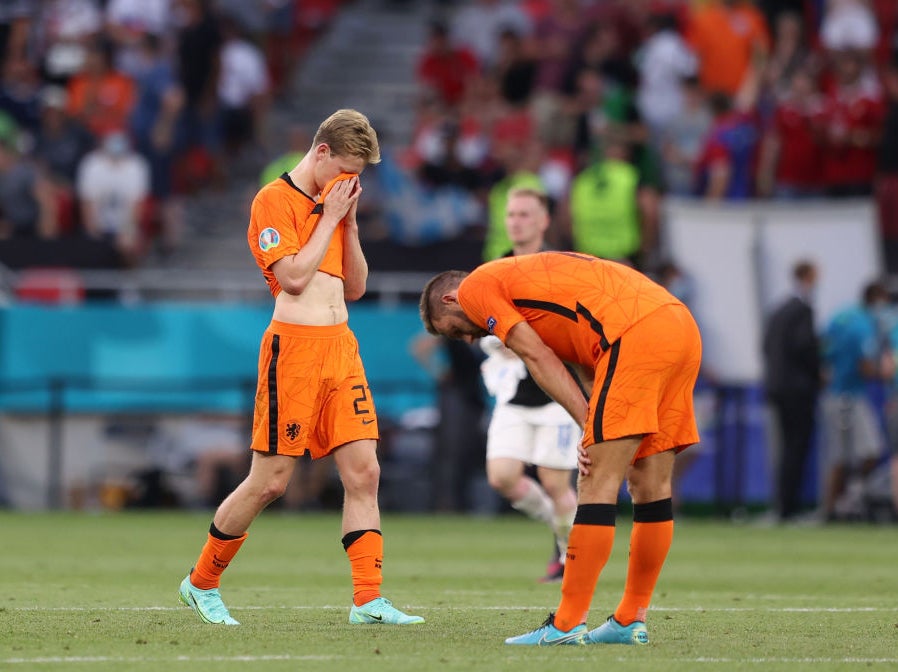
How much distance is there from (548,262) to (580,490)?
105cm

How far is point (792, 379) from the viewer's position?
18984 mm

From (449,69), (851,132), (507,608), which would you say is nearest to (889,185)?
(851,132)

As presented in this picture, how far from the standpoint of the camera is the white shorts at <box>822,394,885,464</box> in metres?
19.4

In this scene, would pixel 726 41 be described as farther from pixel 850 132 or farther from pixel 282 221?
pixel 282 221

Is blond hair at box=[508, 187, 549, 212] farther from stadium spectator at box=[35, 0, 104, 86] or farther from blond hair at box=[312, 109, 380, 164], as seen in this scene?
stadium spectator at box=[35, 0, 104, 86]

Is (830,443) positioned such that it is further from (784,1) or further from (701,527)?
(784,1)

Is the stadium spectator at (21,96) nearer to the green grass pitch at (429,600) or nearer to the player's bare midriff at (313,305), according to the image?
the green grass pitch at (429,600)

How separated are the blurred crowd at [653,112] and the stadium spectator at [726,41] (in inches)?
0.7

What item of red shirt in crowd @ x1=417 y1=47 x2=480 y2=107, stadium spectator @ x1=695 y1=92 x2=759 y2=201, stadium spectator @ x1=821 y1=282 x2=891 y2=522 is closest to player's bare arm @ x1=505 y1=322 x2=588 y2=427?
stadium spectator @ x1=821 y1=282 x2=891 y2=522

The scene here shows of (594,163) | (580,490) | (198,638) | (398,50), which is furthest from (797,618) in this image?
(398,50)

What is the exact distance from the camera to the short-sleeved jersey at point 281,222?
8750 millimetres

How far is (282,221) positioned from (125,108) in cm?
1582

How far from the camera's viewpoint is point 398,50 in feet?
90.5

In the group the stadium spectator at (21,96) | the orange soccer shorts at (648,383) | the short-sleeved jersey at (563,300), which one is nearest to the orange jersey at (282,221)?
the short-sleeved jersey at (563,300)
